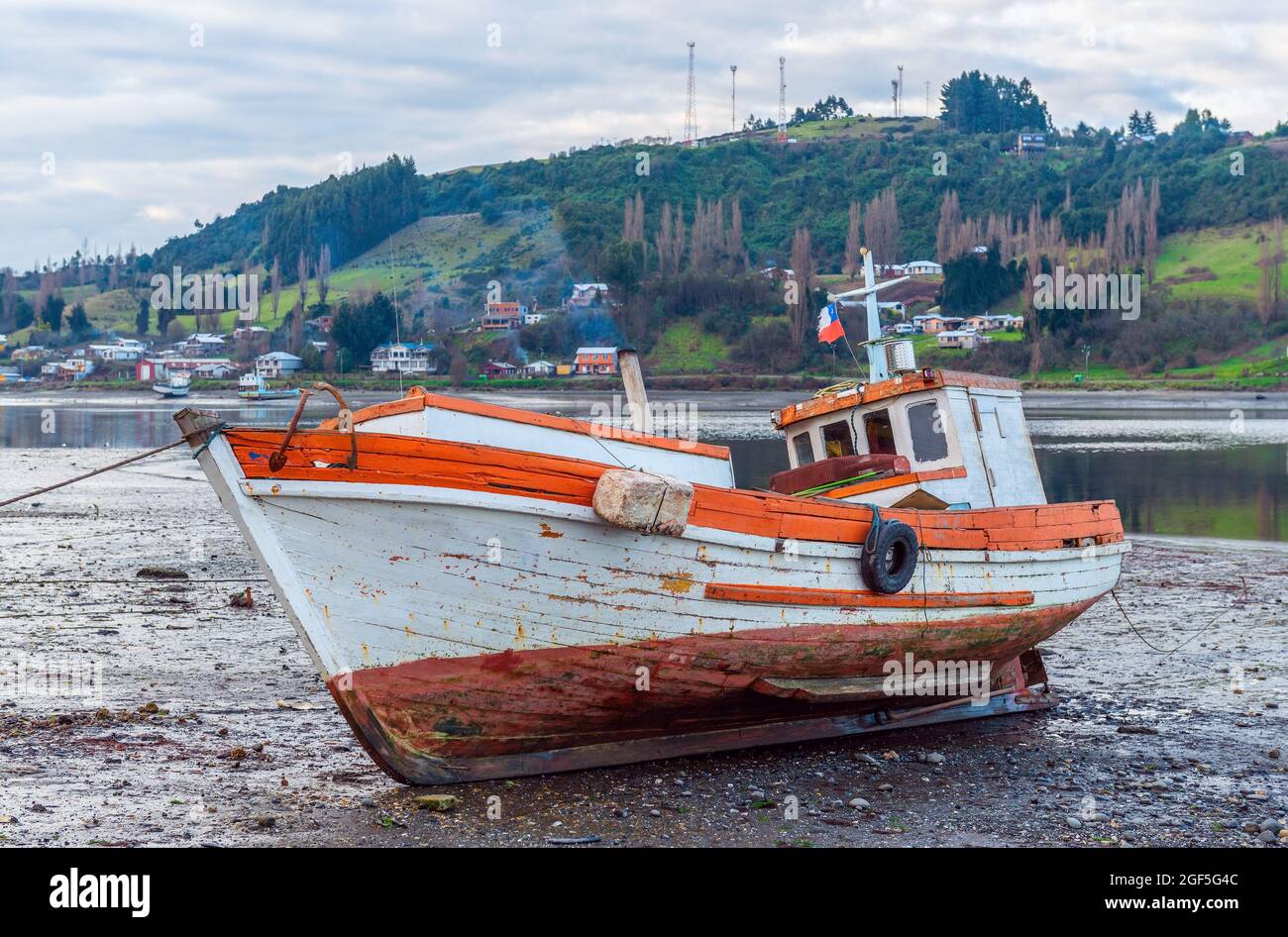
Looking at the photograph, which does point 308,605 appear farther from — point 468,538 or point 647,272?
point 647,272

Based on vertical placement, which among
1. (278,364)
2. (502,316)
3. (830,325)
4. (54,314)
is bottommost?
(830,325)

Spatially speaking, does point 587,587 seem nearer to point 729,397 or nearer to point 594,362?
point 729,397

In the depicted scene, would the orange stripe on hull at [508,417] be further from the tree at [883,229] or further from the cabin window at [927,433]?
the tree at [883,229]

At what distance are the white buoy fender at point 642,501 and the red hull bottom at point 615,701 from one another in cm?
100

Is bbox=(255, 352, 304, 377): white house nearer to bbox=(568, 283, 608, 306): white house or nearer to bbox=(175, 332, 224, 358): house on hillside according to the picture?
bbox=(175, 332, 224, 358): house on hillside

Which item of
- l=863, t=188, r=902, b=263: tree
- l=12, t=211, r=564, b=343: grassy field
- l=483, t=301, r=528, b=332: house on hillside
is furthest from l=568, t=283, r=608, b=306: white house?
l=863, t=188, r=902, b=263: tree

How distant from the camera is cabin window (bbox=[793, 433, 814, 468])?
13750 mm

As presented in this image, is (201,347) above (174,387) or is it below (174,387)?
above

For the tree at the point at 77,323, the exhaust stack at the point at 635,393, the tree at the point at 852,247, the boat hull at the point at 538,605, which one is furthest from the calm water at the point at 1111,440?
the tree at the point at 77,323

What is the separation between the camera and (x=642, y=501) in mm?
8555

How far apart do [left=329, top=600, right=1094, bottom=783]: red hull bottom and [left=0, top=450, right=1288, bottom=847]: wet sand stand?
19cm

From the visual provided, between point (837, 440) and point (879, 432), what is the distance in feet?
2.01

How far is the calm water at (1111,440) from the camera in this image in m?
29.6

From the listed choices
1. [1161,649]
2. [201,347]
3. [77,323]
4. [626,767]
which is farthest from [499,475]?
[77,323]
